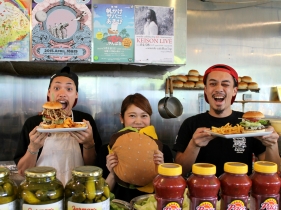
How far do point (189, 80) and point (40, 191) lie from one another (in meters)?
2.59

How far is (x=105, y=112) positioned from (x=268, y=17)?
2350 mm

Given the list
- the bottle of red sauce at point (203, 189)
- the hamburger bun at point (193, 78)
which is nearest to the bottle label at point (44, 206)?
the bottle of red sauce at point (203, 189)

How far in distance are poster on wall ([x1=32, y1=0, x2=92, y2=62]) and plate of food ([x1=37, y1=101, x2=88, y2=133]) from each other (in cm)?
57

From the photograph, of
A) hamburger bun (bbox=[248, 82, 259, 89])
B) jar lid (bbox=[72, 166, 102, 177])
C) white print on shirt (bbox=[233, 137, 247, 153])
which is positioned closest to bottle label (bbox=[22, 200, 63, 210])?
jar lid (bbox=[72, 166, 102, 177])

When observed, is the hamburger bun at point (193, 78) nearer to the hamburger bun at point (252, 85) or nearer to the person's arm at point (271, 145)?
the hamburger bun at point (252, 85)

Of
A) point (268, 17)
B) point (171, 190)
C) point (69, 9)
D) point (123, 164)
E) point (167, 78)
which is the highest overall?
point (268, 17)

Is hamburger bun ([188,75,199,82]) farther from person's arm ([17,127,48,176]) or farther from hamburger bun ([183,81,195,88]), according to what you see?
person's arm ([17,127,48,176])

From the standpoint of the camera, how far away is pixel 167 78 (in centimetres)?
324

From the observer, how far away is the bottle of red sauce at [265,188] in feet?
3.21

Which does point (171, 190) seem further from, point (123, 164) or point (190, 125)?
point (190, 125)

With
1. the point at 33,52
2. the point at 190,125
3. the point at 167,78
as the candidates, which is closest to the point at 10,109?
the point at 33,52

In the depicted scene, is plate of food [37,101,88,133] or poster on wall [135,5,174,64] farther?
poster on wall [135,5,174,64]

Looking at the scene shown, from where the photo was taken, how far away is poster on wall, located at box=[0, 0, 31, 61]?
2.46 metres

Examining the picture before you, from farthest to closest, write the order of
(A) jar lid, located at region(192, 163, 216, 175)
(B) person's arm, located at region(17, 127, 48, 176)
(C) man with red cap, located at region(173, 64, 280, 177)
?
(C) man with red cap, located at region(173, 64, 280, 177), (B) person's arm, located at region(17, 127, 48, 176), (A) jar lid, located at region(192, 163, 216, 175)
